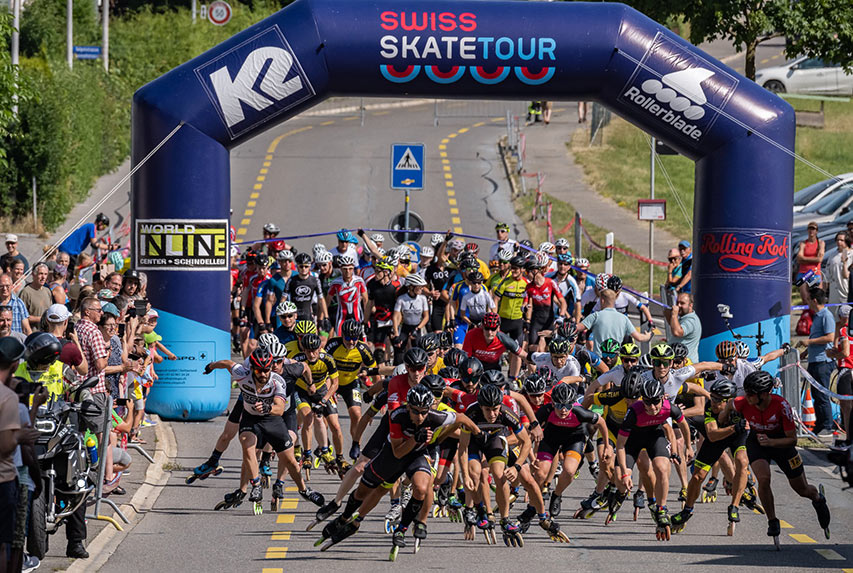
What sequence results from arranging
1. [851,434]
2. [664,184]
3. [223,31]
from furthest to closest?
[223,31], [664,184], [851,434]

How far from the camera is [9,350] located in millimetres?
9789

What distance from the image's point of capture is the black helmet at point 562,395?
1423 centimetres

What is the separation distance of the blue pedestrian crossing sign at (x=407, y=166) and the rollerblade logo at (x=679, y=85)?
8.87 meters

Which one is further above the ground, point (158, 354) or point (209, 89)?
point (209, 89)

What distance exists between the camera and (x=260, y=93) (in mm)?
18547

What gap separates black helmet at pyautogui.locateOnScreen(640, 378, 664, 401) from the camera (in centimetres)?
1392

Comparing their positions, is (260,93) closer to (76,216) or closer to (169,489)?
(169,489)

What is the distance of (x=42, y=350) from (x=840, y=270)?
16.1 metres

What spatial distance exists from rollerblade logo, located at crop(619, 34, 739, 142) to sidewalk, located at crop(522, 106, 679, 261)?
14655mm

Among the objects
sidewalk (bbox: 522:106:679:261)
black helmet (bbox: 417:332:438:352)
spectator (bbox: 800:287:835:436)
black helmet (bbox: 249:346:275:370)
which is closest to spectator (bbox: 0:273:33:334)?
black helmet (bbox: 249:346:275:370)

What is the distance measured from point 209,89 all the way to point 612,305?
5.91 meters

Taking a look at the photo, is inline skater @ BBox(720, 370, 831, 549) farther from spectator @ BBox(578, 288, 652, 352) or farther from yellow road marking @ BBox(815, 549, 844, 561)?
spectator @ BBox(578, 288, 652, 352)

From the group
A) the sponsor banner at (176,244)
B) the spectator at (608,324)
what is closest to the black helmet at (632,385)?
the spectator at (608,324)

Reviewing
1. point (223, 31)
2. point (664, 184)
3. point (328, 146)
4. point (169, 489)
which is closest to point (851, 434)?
point (169, 489)
